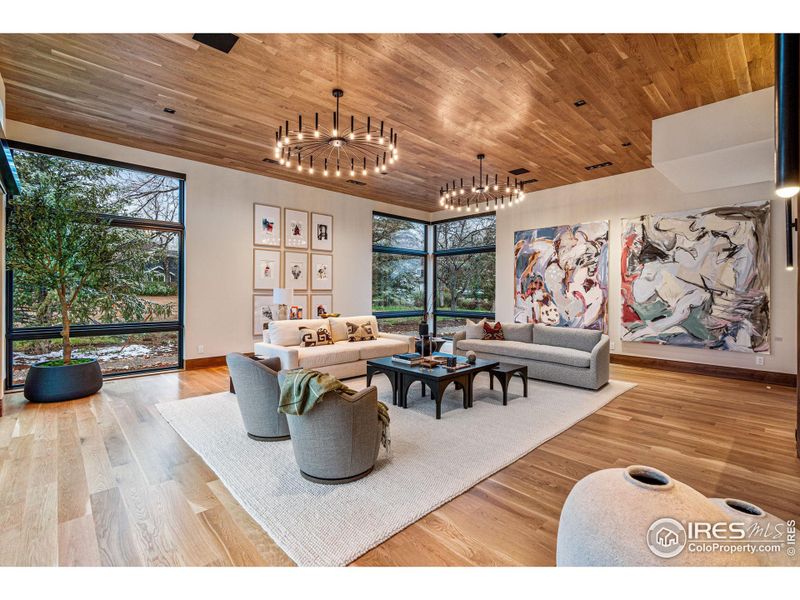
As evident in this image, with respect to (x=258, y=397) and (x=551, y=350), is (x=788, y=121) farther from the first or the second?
(x=551, y=350)

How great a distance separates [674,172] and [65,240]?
25.0 feet

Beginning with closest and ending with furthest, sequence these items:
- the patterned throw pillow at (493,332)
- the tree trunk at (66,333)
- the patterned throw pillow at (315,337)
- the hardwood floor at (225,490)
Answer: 1. the hardwood floor at (225,490)
2. the tree trunk at (66,333)
3. the patterned throw pillow at (315,337)
4. the patterned throw pillow at (493,332)

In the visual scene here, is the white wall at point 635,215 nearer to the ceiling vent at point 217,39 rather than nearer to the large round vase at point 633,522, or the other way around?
the large round vase at point 633,522

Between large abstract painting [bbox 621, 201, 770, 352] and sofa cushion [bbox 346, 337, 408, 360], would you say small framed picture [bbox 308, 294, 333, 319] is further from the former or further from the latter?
large abstract painting [bbox 621, 201, 770, 352]

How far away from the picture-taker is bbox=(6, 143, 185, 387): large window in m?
4.81

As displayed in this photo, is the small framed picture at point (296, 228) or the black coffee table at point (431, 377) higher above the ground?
the small framed picture at point (296, 228)

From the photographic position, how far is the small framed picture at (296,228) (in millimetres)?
7336

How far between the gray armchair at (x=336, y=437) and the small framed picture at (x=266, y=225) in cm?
513

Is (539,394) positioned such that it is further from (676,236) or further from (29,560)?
(29,560)

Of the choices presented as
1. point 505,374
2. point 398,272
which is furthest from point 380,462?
point 398,272

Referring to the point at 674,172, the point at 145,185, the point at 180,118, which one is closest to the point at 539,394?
the point at 674,172

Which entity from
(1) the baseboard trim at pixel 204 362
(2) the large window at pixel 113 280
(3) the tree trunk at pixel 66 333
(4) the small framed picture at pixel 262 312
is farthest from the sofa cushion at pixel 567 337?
(3) the tree trunk at pixel 66 333

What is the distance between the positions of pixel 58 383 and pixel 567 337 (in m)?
6.73

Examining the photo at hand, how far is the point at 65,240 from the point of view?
14.7ft
